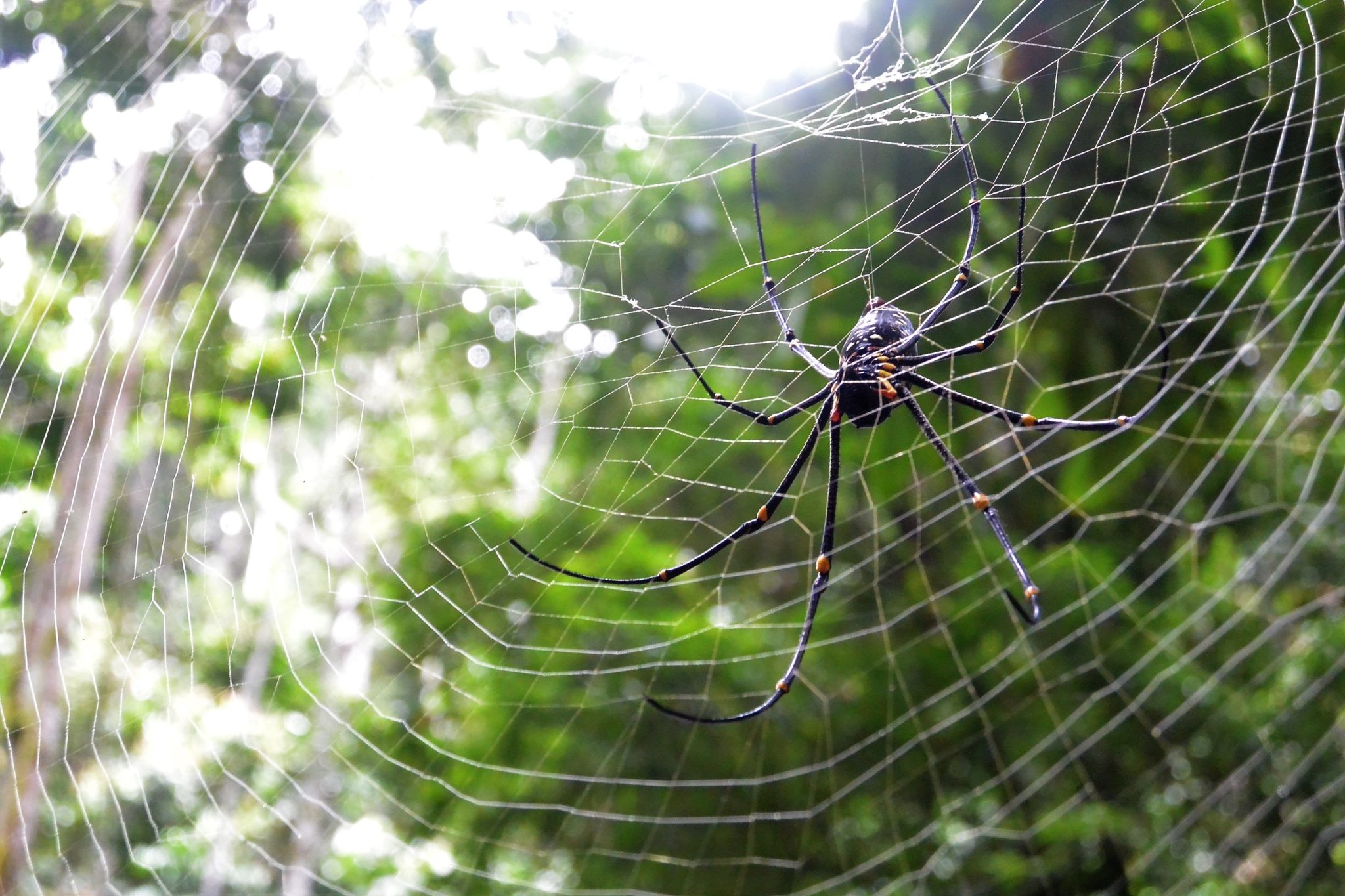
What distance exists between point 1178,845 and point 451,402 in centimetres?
732

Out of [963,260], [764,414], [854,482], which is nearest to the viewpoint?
[963,260]

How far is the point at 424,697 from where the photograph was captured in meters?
4.67

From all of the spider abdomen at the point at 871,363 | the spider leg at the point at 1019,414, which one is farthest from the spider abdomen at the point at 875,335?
the spider leg at the point at 1019,414

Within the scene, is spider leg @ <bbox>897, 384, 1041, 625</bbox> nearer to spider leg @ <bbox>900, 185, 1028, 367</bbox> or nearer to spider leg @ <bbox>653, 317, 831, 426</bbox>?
spider leg @ <bbox>900, 185, 1028, 367</bbox>

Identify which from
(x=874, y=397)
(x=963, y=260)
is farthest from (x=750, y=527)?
(x=963, y=260)

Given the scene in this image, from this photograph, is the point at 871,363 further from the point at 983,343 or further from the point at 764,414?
the point at 764,414

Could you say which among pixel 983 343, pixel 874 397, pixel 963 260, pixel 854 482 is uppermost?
pixel 963 260

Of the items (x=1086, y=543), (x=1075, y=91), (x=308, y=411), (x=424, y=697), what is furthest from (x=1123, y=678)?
(x=308, y=411)

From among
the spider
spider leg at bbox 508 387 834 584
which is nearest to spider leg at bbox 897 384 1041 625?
the spider

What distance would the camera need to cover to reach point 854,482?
344 centimetres

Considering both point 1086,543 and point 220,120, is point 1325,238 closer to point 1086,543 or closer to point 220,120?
point 1086,543

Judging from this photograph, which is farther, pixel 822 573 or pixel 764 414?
pixel 764 414

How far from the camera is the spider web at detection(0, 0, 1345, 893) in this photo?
2.54 metres

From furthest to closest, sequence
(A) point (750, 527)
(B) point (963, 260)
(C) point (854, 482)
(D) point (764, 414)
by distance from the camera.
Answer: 1. (C) point (854, 482)
2. (D) point (764, 414)
3. (A) point (750, 527)
4. (B) point (963, 260)
